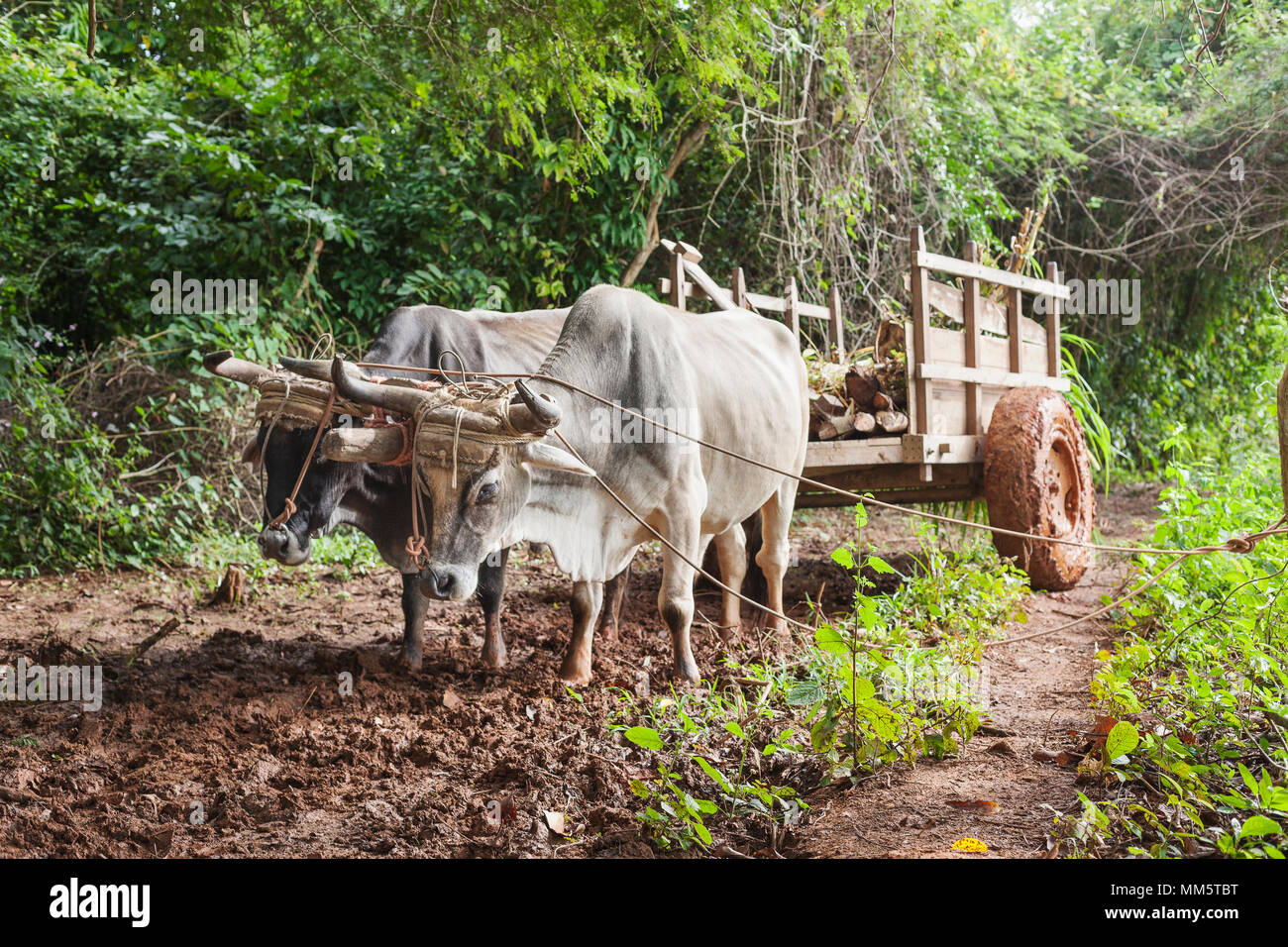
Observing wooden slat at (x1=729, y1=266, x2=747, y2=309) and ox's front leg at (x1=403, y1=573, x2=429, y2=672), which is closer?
ox's front leg at (x1=403, y1=573, x2=429, y2=672)

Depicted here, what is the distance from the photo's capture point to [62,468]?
23.3 feet

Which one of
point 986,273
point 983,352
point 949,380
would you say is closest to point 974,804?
point 949,380

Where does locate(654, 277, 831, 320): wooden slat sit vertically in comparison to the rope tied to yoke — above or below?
above

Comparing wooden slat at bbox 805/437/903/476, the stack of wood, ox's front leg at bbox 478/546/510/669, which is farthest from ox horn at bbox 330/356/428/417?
the stack of wood

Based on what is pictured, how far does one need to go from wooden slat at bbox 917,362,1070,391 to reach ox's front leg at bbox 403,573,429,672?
2965 millimetres

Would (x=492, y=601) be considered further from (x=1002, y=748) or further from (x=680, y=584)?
(x=1002, y=748)

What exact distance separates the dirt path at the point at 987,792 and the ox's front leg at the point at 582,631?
162cm

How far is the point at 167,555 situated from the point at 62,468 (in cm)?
91

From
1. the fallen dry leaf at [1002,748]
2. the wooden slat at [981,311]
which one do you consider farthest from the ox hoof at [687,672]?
the wooden slat at [981,311]

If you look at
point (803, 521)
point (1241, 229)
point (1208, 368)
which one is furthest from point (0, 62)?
point (1208, 368)

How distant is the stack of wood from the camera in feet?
19.5

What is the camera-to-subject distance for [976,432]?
20.4 feet

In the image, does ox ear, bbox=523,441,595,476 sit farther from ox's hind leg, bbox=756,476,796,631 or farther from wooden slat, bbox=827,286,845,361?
wooden slat, bbox=827,286,845,361

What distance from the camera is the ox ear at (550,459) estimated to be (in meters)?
4.01
